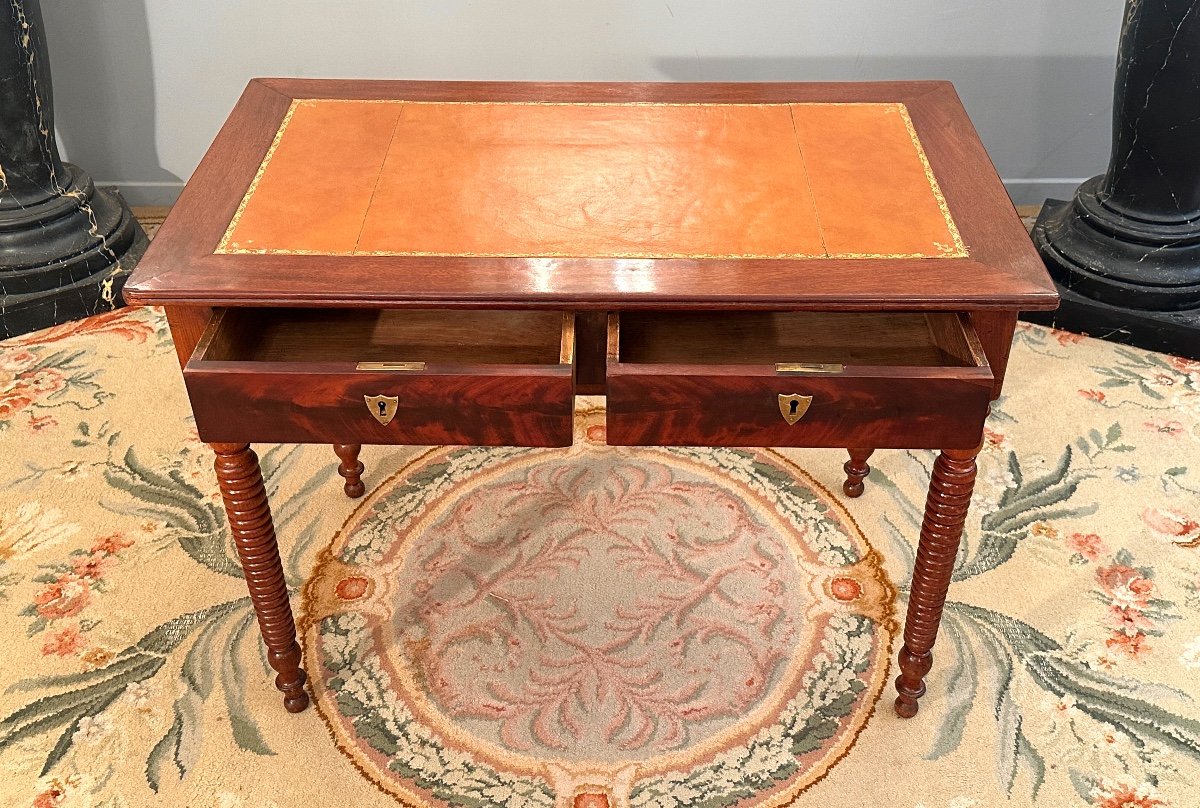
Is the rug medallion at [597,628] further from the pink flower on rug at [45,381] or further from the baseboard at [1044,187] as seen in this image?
the baseboard at [1044,187]

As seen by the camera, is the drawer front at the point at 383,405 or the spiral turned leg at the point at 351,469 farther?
the spiral turned leg at the point at 351,469

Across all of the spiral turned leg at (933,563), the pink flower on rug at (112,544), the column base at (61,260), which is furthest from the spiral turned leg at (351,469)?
the spiral turned leg at (933,563)

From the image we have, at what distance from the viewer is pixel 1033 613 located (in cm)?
175

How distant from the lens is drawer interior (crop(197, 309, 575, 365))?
1.41 metres

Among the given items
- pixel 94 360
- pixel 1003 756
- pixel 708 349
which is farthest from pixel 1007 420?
pixel 94 360

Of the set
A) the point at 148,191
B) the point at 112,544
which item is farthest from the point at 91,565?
the point at 148,191

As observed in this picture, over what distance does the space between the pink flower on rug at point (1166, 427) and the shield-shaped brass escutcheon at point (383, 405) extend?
1.50 metres

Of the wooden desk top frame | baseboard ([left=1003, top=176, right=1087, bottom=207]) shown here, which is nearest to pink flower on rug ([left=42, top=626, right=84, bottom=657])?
the wooden desk top frame

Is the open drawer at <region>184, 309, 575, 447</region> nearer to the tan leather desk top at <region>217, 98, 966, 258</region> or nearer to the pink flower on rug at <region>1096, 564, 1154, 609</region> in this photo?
the tan leather desk top at <region>217, 98, 966, 258</region>

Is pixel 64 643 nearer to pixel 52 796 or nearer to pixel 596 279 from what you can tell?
pixel 52 796

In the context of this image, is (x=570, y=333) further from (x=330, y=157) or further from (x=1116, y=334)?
(x=1116, y=334)

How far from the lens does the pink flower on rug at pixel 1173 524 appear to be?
6.13 feet

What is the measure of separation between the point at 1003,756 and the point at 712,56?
157 centimetres

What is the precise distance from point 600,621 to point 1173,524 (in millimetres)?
988
